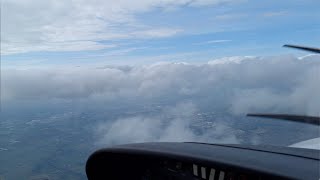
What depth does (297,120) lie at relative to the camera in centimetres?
494

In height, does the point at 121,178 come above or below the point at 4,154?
above

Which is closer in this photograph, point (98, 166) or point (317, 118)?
point (317, 118)

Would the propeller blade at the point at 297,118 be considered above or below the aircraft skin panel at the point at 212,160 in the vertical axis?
A: above

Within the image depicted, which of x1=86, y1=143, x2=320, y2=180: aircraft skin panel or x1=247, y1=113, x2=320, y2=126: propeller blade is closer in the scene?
x1=247, y1=113, x2=320, y2=126: propeller blade

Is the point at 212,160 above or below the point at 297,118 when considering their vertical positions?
below

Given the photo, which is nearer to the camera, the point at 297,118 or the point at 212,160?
the point at 297,118

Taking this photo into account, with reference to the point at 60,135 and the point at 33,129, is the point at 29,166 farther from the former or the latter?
the point at 33,129

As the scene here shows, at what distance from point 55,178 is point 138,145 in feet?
258

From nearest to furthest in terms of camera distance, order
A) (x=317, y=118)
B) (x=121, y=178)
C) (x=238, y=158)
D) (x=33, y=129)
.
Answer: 1. (x=317, y=118)
2. (x=238, y=158)
3. (x=121, y=178)
4. (x=33, y=129)

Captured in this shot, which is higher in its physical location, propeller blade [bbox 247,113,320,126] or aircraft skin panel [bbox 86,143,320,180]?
propeller blade [bbox 247,113,320,126]

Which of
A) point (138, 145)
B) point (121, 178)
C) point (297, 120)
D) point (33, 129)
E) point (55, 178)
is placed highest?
point (297, 120)

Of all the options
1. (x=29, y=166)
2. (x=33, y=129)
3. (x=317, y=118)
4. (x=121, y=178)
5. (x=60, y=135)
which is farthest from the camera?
(x=33, y=129)

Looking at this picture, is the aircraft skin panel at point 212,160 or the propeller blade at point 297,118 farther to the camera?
the aircraft skin panel at point 212,160

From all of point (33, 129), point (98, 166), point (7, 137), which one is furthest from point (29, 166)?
point (98, 166)
